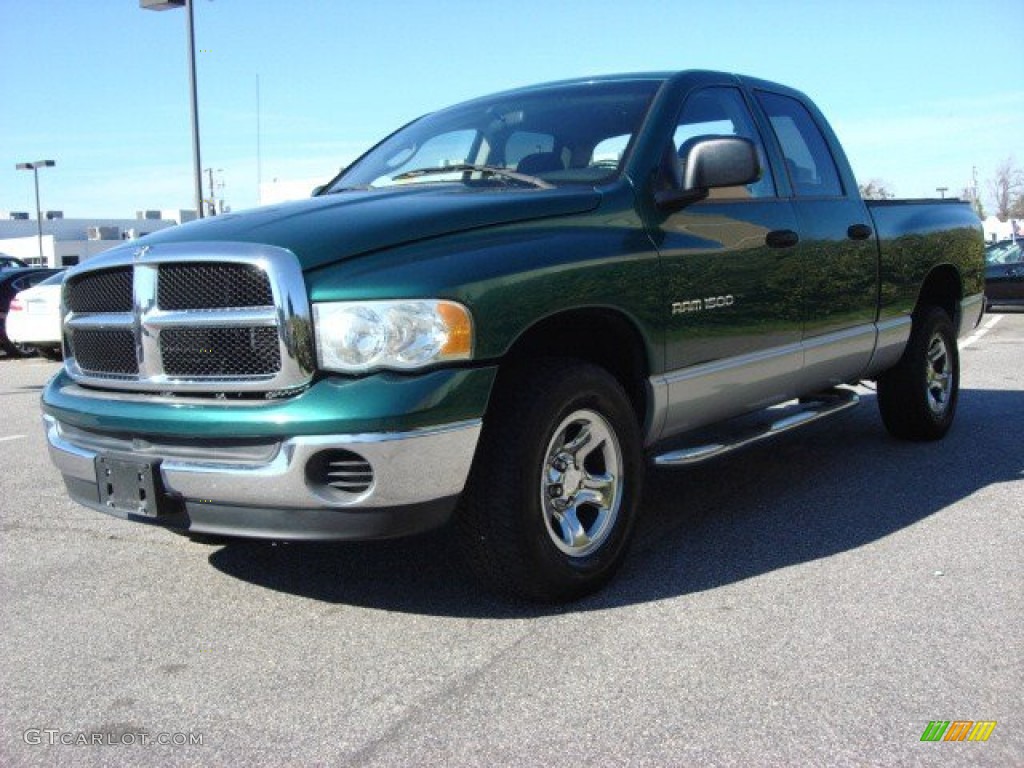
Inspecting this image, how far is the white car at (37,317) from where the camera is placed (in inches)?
535

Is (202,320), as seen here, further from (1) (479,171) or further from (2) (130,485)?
(1) (479,171)

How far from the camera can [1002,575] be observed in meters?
3.85

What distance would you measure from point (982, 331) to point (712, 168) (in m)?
13.4

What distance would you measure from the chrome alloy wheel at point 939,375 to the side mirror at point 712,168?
2.87 meters

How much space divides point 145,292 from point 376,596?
4.28 feet

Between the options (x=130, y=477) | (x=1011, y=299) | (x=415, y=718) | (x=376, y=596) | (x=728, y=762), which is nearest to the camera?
(x=728, y=762)

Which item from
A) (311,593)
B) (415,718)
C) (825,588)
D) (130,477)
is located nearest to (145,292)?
(130,477)

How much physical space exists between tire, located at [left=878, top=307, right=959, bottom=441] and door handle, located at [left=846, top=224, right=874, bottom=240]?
103 centimetres

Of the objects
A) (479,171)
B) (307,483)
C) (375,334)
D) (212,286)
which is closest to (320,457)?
(307,483)

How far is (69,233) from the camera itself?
88.2 metres

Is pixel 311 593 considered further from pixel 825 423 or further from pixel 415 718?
pixel 825 423

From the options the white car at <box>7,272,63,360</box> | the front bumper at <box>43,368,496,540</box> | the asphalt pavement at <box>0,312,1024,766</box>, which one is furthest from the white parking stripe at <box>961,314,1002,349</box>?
the white car at <box>7,272,63,360</box>

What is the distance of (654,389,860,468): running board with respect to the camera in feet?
13.3

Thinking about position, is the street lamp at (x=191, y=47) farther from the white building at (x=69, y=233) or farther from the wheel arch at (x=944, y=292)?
the white building at (x=69, y=233)
